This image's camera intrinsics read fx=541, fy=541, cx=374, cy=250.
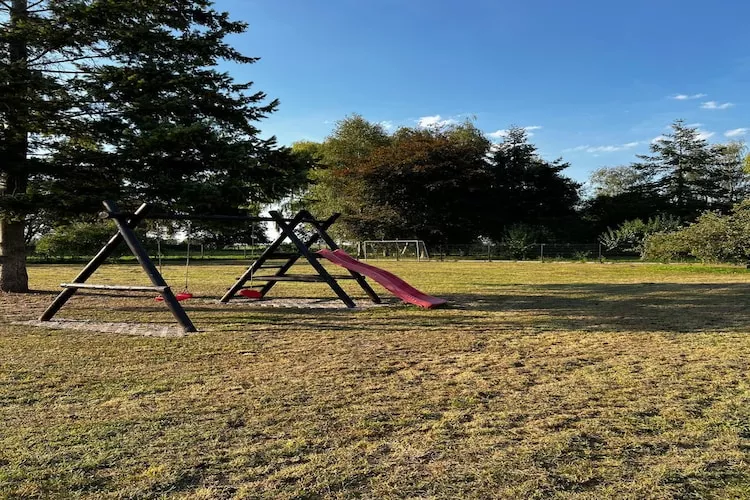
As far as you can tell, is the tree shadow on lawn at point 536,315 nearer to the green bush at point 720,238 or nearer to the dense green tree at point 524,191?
the green bush at point 720,238

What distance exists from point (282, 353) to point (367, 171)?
36.3 metres

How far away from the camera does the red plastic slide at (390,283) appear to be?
31.1 ft

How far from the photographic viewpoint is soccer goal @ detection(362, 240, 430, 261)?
36344mm

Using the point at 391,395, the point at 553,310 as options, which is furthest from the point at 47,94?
the point at 553,310

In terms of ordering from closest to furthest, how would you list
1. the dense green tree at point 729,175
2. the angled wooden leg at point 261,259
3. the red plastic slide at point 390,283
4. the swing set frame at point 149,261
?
the swing set frame at point 149,261
the red plastic slide at point 390,283
the angled wooden leg at point 261,259
the dense green tree at point 729,175

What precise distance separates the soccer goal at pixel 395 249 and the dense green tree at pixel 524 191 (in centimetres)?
772

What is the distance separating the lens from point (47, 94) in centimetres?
962

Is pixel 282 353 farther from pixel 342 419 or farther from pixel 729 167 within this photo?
pixel 729 167

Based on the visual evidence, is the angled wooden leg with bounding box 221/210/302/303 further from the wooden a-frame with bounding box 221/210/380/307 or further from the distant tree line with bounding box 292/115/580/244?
the distant tree line with bounding box 292/115/580/244

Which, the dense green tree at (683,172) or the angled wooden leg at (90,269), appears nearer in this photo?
the angled wooden leg at (90,269)

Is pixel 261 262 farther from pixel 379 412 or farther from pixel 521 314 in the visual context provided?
pixel 379 412

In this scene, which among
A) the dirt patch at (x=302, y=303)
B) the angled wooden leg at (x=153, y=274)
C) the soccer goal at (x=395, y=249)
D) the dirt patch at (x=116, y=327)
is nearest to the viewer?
the dirt patch at (x=116, y=327)

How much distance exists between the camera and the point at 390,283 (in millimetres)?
9766

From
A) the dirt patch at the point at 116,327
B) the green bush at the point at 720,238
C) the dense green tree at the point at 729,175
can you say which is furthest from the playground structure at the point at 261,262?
the dense green tree at the point at 729,175
